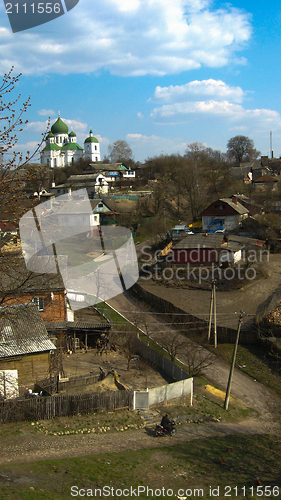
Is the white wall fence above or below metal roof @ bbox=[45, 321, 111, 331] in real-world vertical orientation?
below

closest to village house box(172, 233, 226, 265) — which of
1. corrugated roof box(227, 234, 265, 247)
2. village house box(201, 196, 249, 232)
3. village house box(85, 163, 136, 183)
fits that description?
corrugated roof box(227, 234, 265, 247)

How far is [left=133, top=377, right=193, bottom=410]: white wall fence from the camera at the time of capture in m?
12.1

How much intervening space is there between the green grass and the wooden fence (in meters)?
1.72

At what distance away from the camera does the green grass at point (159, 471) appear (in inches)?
295

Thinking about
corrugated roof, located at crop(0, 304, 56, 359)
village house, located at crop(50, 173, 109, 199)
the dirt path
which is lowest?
the dirt path

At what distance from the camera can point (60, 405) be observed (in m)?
11.1

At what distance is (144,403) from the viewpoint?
12195 mm

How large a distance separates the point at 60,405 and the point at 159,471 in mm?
3700

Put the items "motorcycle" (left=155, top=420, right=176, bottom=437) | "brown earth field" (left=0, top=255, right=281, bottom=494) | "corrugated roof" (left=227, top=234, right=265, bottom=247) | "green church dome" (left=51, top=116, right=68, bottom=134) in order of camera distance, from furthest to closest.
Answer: "green church dome" (left=51, top=116, right=68, bottom=134) → "corrugated roof" (left=227, top=234, right=265, bottom=247) → "motorcycle" (left=155, top=420, right=176, bottom=437) → "brown earth field" (left=0, top=255, right=281, bottom=494)

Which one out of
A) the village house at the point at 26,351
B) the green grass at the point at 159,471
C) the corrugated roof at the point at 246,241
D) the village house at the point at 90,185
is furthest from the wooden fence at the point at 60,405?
the village house at the point at 90,185

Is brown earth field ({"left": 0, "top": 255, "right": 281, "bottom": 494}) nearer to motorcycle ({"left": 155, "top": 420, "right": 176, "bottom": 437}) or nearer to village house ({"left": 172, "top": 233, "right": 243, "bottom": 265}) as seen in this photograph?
motorcycle ({"left": 155, "top": 420, "right": 176, "bottom": 437})

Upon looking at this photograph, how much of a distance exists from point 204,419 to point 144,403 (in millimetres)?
1999

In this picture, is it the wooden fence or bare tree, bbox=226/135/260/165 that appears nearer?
the wooden fence

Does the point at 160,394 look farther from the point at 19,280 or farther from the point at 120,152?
the point at 120,152
